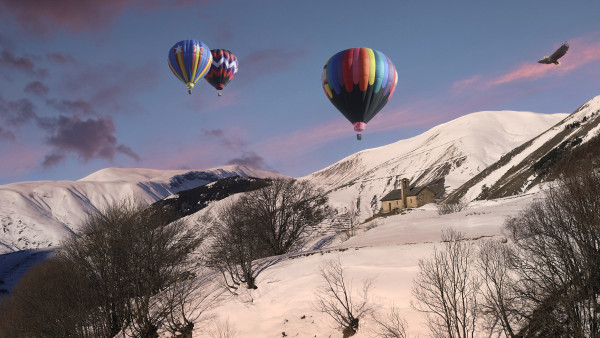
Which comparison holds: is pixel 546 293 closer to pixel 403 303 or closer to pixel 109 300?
pixel 403 303

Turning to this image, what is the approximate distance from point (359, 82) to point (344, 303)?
865 inches

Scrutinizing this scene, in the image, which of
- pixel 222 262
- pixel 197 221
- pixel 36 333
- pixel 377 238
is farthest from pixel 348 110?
pixel 197 221

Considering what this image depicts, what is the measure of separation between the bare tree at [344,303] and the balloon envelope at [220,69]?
153 ft

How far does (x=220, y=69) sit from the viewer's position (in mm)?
70375

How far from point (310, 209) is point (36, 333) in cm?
3788

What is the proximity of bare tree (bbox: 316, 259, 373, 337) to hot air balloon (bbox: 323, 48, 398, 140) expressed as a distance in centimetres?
1597

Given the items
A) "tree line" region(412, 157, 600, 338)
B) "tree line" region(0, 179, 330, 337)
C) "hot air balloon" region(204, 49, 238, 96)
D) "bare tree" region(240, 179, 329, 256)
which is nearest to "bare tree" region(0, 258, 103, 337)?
"tree line" region(0, 179, 330, 337)

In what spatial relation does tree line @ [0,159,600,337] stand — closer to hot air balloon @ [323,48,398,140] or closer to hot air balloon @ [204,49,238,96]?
hot air balloon @ [323,48,398,140]

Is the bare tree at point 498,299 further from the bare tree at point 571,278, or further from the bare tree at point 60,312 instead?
the bare tree at point 60,312

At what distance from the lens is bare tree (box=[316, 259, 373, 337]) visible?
30594mm

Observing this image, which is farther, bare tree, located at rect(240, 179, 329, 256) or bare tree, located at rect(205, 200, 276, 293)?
bare tree, located at rect(240, 179, 329, 256)

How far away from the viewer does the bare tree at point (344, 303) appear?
100 feet

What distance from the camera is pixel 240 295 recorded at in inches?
1592

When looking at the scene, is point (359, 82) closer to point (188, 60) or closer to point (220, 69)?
point (188, 60)
